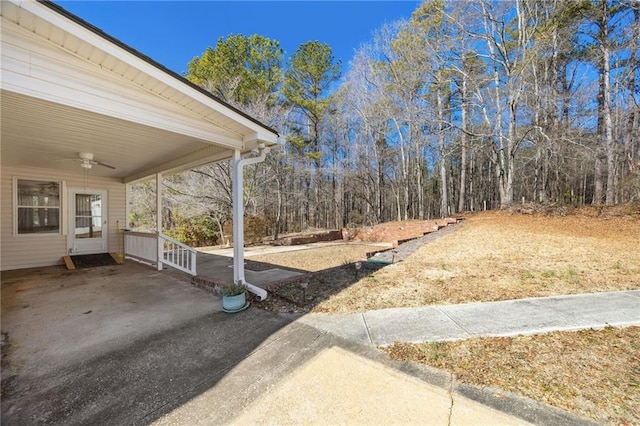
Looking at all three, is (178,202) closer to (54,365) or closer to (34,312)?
(34,312)

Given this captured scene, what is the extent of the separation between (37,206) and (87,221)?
105 centimetres

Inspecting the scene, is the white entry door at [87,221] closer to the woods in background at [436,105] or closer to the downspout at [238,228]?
the woods in background at [436,105]

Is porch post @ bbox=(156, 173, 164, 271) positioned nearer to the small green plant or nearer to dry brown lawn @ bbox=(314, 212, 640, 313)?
the small green plant

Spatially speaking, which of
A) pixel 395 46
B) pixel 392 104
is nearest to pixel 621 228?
pixel 392 104

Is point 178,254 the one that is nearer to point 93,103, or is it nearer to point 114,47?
point 93,103

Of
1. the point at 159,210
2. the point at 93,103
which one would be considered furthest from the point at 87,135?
the point at 159,210

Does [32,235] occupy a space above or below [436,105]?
below

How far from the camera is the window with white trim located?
6.44m

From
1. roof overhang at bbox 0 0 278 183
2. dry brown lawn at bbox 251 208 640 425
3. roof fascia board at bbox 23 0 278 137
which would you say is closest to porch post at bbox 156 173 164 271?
roof overhang at bbox 0 0 278 183

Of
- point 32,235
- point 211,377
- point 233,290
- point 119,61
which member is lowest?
point 211,377

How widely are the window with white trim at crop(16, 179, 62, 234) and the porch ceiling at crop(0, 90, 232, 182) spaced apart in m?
0.59

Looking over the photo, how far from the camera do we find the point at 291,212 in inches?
828

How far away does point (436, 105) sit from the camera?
15.2 meters

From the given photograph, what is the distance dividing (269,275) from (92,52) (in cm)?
448
